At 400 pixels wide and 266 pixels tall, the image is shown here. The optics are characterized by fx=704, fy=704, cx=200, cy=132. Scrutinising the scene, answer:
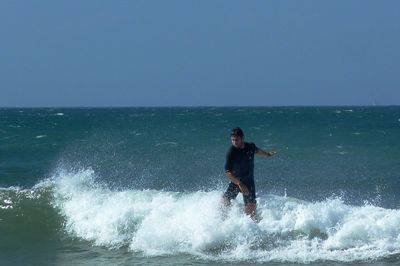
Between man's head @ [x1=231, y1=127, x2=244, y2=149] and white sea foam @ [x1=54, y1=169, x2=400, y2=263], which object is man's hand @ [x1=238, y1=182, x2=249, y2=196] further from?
man's head @ [x1=231, y1=127, x2=244, y2=149]

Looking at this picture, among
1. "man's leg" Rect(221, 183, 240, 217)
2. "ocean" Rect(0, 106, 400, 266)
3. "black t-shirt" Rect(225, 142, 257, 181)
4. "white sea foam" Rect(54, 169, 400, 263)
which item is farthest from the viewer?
"man's leg" Rect(221, 183, 240, 217)

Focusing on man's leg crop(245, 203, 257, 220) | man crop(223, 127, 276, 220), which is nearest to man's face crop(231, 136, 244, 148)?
man crop(223, 127, 276, 220)

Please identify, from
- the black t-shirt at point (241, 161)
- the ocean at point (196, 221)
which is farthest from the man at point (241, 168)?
the ocean at point (196, 221)

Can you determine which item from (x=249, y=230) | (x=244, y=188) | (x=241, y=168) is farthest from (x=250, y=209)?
(x=241, y=168)

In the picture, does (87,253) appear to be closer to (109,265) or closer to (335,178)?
(109,265)

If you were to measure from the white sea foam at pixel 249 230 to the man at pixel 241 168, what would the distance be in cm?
23

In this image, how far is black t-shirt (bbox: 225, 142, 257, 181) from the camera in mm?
10867

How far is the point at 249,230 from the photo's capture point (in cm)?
1119

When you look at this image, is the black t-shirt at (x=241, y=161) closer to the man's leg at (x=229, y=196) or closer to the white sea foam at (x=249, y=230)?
the man's leg at (x=229, y=196)

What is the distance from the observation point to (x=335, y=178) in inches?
786

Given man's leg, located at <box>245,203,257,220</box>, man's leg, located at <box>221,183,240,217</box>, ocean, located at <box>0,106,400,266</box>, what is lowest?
ocean, located at <box>0,106,400,266</box>

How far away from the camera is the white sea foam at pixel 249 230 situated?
34.9 feet

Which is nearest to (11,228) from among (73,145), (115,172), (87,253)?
(87,253)

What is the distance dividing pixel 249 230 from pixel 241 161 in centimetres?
115
